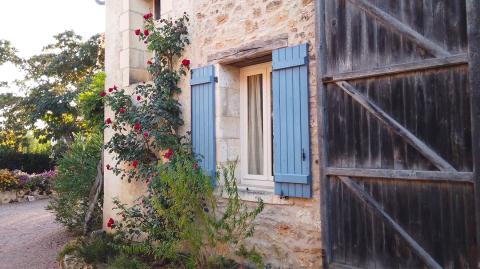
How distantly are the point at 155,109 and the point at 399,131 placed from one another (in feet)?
9.32

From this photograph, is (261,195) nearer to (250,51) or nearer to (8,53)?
(250,51)

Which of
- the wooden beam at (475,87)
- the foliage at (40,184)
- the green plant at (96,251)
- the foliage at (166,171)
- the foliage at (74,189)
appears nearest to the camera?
the wooden beam at (475,87)

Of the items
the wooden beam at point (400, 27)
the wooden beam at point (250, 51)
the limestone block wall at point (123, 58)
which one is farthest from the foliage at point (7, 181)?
the wooden beam at point (400, 27)

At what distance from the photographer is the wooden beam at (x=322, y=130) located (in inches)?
121

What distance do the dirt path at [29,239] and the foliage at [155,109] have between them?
5.87 feet

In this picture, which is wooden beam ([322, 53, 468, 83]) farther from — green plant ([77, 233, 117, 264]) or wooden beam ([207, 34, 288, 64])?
green plant ([77, 233, 117, 264])

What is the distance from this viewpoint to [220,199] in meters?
4.17

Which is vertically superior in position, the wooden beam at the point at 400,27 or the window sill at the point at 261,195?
the wooden beam at the point at 400,27

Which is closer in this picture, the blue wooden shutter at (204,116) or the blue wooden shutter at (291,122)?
the blue wooden shutter at (291,122)

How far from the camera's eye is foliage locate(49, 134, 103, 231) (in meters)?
6.33

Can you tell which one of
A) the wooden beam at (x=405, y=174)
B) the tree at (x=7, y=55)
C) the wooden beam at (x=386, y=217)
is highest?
the tree at (x=7, y=55)

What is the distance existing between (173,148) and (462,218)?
301 centimetres

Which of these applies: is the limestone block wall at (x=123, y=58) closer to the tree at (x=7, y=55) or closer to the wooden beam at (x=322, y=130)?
the wooden beam at (x=322, y=130)

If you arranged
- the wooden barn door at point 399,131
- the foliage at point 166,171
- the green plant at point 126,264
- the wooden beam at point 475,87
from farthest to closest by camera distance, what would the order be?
the green plant at point 126,264, the foliage at point 166,171, the wooden barn door at point 399,131, the wooden beam at point 475,87
